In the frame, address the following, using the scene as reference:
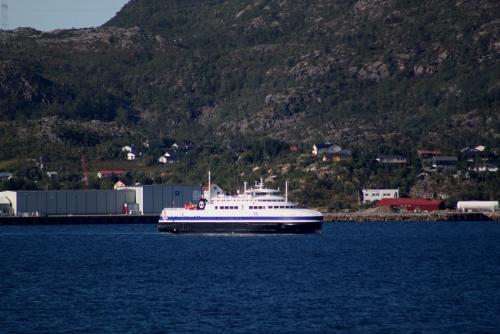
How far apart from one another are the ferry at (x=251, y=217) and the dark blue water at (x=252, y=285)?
2.21m

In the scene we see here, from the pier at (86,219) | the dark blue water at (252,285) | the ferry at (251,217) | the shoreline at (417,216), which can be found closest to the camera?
the dark blue water at (252,285)

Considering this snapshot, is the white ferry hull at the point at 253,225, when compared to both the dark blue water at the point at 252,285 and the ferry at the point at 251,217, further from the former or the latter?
the dark blue water at the point at 252,285

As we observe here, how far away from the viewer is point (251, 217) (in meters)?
139

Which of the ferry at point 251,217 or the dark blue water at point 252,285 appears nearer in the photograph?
the dark blue water at point 252,285

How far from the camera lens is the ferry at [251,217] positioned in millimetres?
138125

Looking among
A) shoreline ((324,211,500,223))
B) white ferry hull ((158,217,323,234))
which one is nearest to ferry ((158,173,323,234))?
white ferry hull ((158,217,323,234))

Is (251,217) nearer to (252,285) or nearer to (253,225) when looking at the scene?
(253,225)

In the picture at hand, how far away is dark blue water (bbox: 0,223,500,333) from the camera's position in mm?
66938

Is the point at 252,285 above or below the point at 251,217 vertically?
below

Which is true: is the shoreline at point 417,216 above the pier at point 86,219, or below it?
below

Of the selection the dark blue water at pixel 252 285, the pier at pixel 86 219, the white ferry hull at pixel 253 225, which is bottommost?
the dark blue water at pixel 252 285

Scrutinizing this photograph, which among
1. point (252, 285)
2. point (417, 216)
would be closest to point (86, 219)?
point (417, 216)

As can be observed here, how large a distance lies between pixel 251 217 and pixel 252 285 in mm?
55488

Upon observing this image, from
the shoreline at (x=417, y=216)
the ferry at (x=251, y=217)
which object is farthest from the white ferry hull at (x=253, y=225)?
the shoreline at (x=417, y=216)
